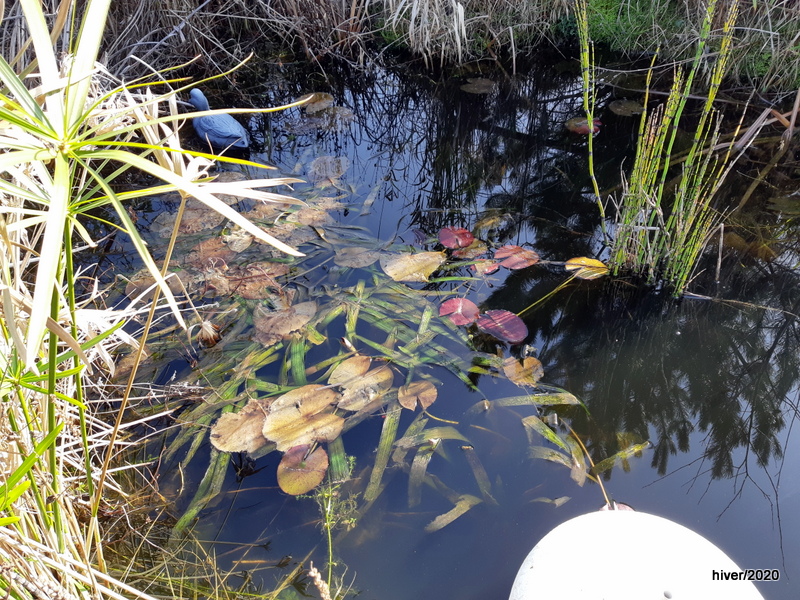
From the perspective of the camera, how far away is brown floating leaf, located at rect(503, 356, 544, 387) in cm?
211

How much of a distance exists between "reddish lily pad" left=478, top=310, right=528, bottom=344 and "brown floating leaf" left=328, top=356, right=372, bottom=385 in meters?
0.53

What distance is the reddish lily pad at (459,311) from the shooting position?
2324 mm

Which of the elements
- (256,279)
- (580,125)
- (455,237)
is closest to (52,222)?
(256,279)

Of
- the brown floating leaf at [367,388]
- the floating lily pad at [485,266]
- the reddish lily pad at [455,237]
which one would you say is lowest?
the brown floating leaf at [367,388]

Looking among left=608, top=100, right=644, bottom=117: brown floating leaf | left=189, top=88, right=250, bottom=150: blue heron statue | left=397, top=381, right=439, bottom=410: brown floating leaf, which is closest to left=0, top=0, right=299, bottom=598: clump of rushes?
left=397, top=381, right=439, bottom=410: brown floating leaf

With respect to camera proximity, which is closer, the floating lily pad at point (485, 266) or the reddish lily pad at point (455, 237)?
the floating lily pad at point (485, 266)

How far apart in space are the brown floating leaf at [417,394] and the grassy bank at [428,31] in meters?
3.31

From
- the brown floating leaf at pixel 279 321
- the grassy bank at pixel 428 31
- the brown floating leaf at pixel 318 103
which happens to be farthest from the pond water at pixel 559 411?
the grassy bank at pixel 428 31

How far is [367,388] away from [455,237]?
110 cm

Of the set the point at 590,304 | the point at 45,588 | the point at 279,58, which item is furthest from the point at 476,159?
the point at 45,588

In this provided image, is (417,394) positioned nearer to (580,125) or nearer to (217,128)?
(217,128)

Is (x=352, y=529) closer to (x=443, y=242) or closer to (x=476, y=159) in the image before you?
(x=443, y=242)

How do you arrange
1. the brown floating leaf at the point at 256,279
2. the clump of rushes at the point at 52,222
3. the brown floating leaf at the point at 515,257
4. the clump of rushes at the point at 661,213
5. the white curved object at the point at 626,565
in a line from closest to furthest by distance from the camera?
1. the clump of rushes at the point at 52,222
2. the white curved object at the point at 626,565
3. the clump of rushes at the point at 661,213
4. the brown floating leaf at the point at 256,279
5. the brown floating leaf at the point at 515,257

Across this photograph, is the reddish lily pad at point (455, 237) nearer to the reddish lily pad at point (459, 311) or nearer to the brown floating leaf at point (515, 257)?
the brown floating leaf at point (515, 257)
